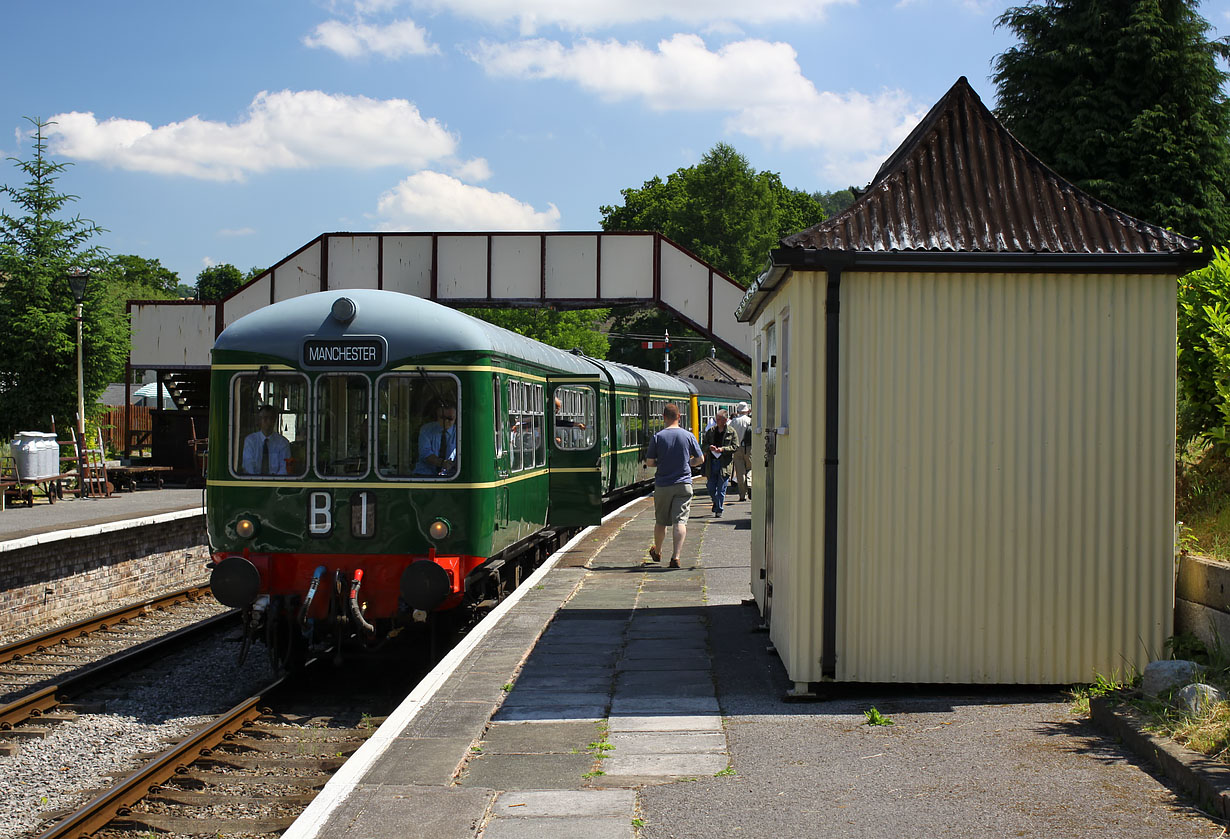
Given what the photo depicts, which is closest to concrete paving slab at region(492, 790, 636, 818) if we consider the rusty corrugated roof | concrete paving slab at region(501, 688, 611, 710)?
concrete paving slab at region(501, 688, 611, 710)

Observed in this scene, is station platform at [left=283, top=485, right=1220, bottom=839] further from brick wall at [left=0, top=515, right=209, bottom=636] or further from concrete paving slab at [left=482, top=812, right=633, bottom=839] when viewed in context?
brick wall at [left=0, top=515, right=209, bottom=636]

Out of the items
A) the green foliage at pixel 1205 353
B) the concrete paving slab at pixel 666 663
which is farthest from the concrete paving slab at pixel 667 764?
the green foliage at pixel 1205 353

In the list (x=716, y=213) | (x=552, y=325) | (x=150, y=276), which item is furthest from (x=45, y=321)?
(x=150, y=276)

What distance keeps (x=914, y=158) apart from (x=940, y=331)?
145 centimetres

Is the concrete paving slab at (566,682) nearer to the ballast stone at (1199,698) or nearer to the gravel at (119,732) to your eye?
the gravel at (119,732)

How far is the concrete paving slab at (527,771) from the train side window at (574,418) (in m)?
7.64

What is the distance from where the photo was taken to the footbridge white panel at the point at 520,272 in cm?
2738

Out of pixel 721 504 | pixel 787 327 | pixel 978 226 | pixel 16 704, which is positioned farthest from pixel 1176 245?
pixel 721 504

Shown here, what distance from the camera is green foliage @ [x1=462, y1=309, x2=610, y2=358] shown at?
202ft

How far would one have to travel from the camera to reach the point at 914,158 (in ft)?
26.5

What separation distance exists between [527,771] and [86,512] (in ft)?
52.9

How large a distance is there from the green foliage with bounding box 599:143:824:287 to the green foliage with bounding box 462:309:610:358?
10.8 metres

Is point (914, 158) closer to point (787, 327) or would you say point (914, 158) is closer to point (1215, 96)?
point (787, 327)

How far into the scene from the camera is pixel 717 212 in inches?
3036
